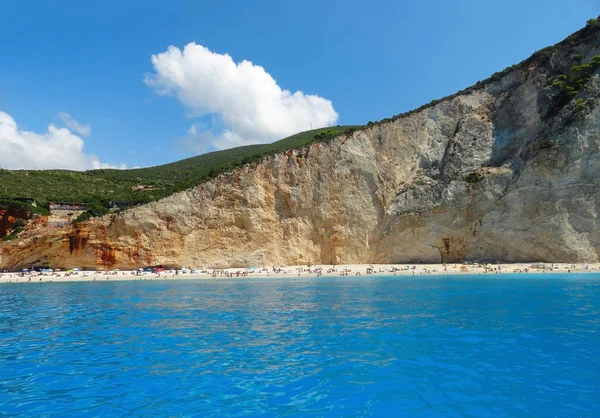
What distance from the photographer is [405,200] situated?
3925 centimetres

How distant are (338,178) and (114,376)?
3486 centimetres

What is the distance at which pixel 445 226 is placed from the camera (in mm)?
37188

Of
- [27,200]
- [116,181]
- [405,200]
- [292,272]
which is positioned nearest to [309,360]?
[292,272]

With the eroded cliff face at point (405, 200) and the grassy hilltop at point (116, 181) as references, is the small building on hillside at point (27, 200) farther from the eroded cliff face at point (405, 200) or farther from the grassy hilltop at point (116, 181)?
the eroded cliff face at point (405, 200)

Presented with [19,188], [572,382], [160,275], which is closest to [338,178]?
[160,275]

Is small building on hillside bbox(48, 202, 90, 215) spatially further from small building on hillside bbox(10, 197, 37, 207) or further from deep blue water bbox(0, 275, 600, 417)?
deep blue water bbox(0, 275, 600, 417)

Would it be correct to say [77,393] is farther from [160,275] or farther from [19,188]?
[19,188]

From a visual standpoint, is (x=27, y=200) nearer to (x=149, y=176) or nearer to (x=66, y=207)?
(x=66, y=207)

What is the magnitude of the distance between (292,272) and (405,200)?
48.2 feet

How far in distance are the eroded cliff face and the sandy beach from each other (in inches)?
89.6

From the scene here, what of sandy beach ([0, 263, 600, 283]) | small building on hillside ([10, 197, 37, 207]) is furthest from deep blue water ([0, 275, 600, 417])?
small building on hillside ([10, 197, 37, 207])

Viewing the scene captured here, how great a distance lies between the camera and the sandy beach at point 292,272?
30469 millimetres

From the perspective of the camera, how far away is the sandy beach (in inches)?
1200

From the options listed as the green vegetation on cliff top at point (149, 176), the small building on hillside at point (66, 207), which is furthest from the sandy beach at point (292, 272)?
the small building on hillside at point (66, 207)
